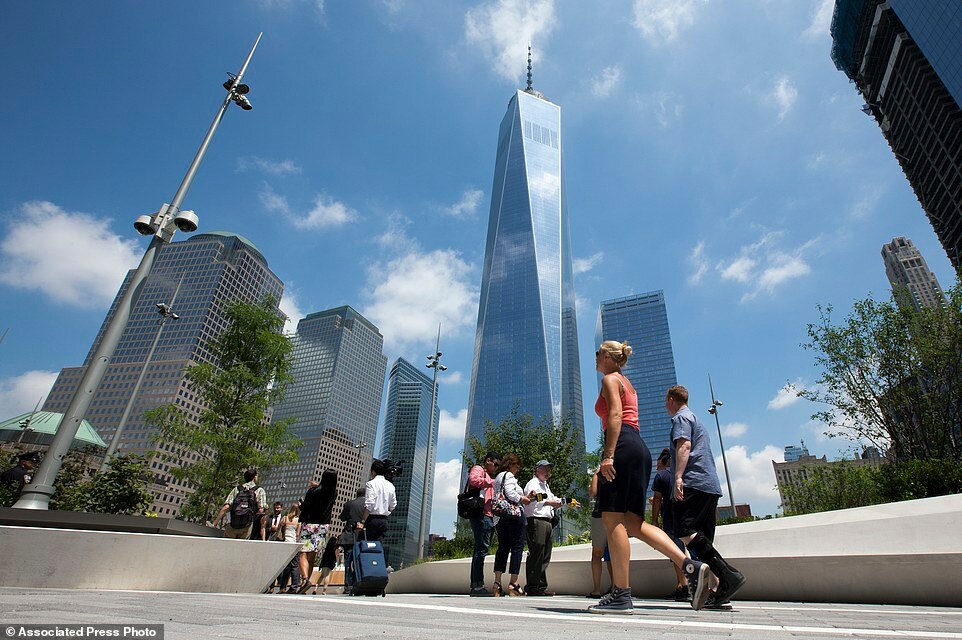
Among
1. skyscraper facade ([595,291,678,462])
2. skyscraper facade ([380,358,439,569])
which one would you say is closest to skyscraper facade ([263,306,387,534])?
skyscraper facade ([380,358,439,569])

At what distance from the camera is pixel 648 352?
519 ft

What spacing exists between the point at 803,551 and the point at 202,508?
62.2ft

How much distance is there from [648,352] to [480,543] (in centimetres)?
16292

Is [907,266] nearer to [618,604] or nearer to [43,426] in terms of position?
[618,604]

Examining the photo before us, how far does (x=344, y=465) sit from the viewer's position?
135375mm

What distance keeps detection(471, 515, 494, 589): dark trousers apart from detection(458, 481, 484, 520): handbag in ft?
0.28

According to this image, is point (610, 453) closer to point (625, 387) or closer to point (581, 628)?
point (625, 387)

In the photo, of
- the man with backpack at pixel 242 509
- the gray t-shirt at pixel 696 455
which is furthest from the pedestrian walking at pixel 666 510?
the man with backpack at pixel 242 509

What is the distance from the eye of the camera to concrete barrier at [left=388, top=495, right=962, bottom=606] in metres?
4.27

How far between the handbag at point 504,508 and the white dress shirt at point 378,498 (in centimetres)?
128

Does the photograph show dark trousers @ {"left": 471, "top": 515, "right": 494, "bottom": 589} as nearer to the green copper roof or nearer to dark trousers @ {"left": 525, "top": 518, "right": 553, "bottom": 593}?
dark trousers @ {"left": 525, "top": 518, "right": 553, "bottom": 593}

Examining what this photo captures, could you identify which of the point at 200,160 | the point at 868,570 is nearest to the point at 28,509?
the point at 200,160

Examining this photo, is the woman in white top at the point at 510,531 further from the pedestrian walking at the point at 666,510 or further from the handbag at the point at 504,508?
the pedestrian walking at the point at 666,510

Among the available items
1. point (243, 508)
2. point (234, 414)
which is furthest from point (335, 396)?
point (243, 508)
